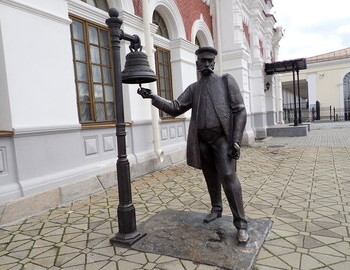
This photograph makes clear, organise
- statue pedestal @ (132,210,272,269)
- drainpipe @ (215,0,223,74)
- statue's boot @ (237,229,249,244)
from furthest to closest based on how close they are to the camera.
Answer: drainpipe @ (215,0,223,74)
statue's boot @ (237,229,249,244)
statue pedestal @ (132,210,272,269)

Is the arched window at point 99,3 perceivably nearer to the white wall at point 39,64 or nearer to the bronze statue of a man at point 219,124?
the white wall at point 39,64

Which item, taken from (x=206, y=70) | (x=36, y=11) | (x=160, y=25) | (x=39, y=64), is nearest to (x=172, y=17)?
(x=160, y=25)

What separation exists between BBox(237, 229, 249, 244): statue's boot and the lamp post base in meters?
1.05

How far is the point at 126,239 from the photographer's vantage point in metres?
2.94

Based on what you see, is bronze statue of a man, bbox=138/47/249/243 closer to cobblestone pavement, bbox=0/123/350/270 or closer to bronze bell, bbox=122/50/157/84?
bronze bell, bbox=122/50/157/84

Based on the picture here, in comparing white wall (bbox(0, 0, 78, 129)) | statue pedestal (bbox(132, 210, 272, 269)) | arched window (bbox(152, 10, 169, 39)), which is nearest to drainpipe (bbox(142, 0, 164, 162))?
arched window (bbox(152, 10, 169, 39))

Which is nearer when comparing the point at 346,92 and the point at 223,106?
the point at 223,106

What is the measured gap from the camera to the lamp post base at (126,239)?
291 centimetres

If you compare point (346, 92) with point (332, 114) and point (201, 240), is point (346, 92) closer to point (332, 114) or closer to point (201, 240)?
point (332, 114)

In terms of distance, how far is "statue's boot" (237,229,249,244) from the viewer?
108 inches

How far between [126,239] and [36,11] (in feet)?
11.8

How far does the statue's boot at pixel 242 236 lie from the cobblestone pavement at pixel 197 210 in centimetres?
21

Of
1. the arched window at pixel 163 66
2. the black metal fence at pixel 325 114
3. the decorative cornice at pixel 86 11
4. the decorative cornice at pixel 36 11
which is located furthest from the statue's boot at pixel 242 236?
the black metal fence at pixel 325 114

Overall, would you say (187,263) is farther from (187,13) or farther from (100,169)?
(187,13)
